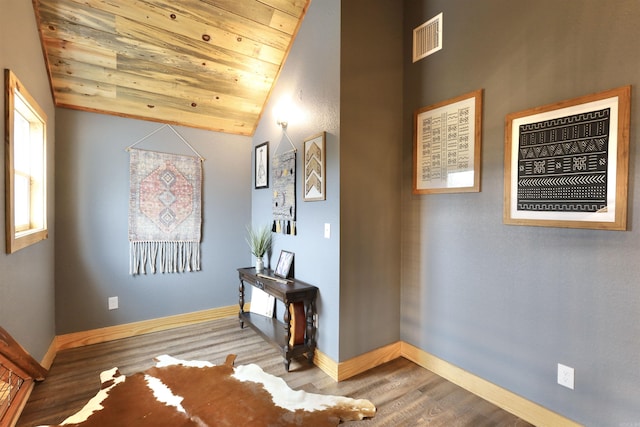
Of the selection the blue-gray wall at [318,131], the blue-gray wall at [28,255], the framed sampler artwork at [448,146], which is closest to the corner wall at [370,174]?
the blue-gray wall at [318,131]

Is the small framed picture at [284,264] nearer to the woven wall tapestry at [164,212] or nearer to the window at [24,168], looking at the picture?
the woven wall tapestry at [164,212]

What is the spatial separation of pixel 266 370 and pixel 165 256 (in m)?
1.65

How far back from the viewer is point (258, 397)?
6.57 feet

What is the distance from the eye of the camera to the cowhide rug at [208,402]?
1.78 m

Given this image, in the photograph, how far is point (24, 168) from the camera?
7.13 feet

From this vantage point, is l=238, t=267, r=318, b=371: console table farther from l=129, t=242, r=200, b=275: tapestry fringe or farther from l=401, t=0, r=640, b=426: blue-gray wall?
l=129, t=242, r=200, b=275: tapestry fringe

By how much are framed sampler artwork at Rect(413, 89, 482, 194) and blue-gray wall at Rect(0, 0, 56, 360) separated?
2.64 m

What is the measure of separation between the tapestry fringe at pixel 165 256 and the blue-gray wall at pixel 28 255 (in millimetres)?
632

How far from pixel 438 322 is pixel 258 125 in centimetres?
276

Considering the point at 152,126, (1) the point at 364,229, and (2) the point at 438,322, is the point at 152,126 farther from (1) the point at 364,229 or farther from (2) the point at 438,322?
(2) the point at 438,322

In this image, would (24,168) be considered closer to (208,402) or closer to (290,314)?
(208,402)

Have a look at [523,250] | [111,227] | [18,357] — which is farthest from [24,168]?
[523,250]

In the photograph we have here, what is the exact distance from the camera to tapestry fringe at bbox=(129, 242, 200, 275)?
304 cm

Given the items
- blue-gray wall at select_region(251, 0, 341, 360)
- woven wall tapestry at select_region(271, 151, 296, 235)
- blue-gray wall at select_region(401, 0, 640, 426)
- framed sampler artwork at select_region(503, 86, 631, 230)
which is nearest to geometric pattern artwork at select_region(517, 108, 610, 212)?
framed sampler artwork at select_region(503, 86, 631, 230)
